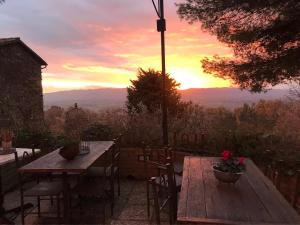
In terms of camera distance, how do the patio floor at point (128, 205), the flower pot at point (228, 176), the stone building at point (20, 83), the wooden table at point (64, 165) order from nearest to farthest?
the flower pot at point (228, 176)
the wooden table at point (64, 165)
the patio floor at point (128, 205)
the stone building at point (20, 83)

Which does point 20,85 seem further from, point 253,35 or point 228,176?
point 228,176

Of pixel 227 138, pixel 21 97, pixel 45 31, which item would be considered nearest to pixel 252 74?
pixel 227 138

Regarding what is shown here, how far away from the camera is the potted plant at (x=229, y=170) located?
288 centimetres

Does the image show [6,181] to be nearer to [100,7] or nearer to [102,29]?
[100,7]

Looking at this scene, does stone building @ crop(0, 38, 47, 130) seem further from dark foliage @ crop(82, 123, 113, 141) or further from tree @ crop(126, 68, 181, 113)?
dark foliage @ crop(82, 123, 113, 141)

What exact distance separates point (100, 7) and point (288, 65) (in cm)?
409

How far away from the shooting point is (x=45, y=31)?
911cm

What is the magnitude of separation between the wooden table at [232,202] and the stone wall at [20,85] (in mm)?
9157

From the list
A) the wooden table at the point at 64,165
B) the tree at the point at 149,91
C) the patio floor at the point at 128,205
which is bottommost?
the patio floor at the point at 128,205

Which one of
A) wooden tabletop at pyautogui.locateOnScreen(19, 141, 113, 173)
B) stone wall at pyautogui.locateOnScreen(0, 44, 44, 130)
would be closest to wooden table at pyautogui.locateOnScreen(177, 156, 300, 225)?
wooden tabletop at pyautogui.locateOnScreen(19, 141, 113, 173)

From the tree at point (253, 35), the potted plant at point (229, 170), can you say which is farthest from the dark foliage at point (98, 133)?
the potted plant at point (229, 170)

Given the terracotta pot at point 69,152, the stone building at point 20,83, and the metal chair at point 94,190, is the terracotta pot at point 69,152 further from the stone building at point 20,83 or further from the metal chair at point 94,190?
the stone building at point 20,83

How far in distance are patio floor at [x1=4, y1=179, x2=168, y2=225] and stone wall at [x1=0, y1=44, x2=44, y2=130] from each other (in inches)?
253

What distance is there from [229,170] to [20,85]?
11390mm
